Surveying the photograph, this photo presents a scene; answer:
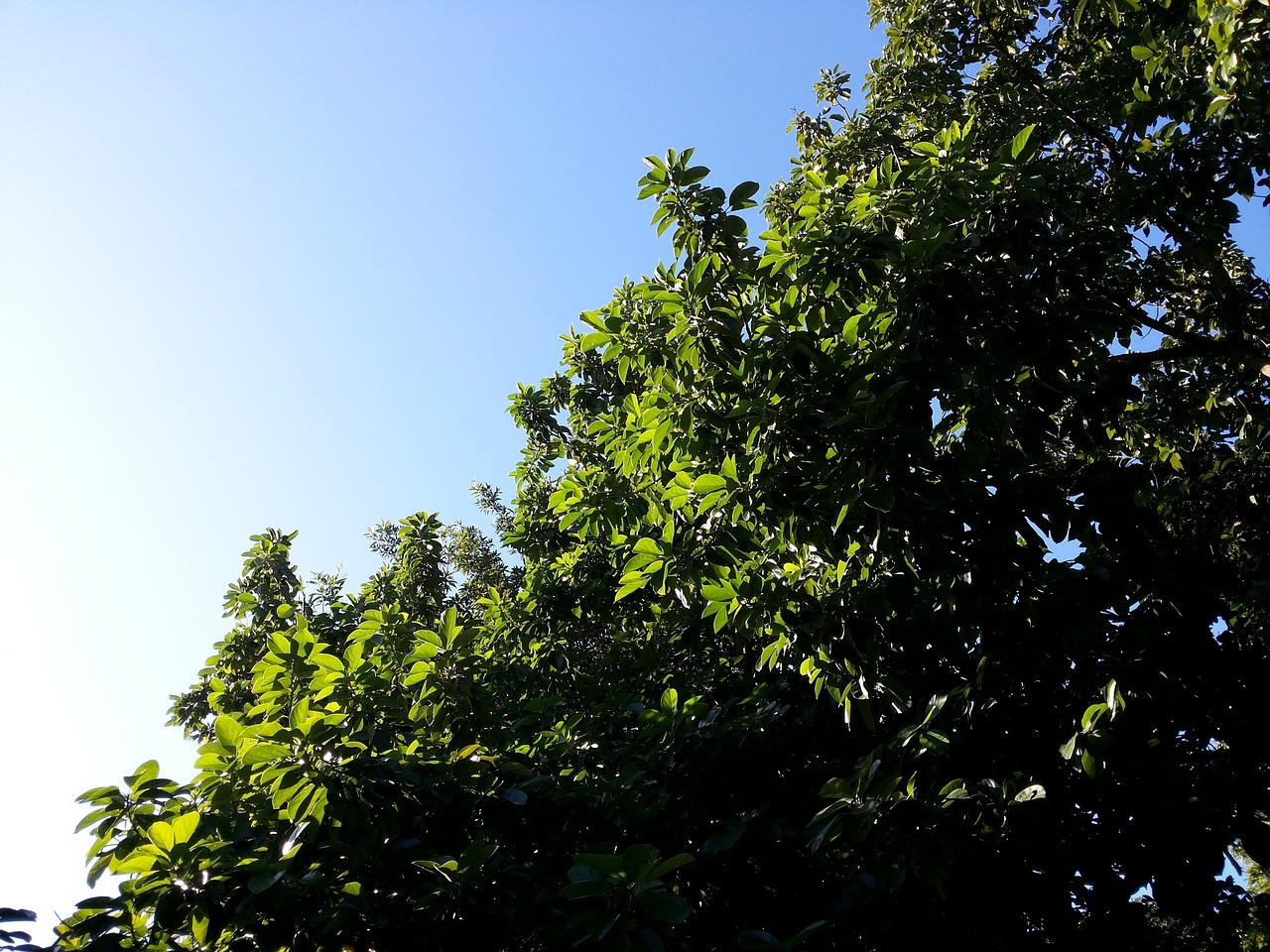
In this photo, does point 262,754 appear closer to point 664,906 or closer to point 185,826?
point 185,826

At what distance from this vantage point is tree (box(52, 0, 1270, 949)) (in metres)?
3.68

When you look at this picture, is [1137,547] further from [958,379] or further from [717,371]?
[717,371]

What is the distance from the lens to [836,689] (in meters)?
4.29

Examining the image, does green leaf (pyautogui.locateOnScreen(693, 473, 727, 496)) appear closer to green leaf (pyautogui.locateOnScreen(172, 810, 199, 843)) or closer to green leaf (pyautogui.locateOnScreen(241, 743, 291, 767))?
green leaf (pyautogui.locateOnScreen(241, 743, 291, 767))

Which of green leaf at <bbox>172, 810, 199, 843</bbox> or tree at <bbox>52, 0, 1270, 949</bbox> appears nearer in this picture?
green leaf at <bbox>172, 810, 199, 843</bbox>

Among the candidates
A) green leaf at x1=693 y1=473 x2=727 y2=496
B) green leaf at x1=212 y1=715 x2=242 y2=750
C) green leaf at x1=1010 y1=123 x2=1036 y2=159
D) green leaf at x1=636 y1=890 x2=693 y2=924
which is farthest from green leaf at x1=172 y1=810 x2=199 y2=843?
green leaf at x1=1010 y1=123 x2=1036 y2=159

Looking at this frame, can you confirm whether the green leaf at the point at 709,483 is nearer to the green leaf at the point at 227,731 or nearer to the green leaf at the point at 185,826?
the green leaf at the point at 227,731

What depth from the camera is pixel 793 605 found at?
4242mm

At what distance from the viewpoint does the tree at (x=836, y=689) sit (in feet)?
12.1

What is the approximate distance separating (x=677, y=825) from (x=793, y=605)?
153cm

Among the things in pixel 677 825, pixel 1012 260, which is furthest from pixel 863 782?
pixel 1012 260

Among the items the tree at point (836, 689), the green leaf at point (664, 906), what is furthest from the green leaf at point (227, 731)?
the green leaf at point (664, 906)

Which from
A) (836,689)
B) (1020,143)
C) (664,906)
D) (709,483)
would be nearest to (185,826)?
(664,906)

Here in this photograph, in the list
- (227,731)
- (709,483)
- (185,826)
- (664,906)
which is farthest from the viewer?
(709,483)
